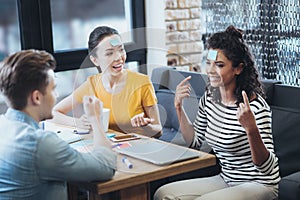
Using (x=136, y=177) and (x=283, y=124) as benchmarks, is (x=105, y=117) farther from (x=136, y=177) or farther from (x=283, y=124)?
(x=283, y=124)

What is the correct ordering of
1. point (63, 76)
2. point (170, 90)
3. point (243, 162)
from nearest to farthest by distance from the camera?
point (243, 162) < point (170, 90) < point (63, 76)

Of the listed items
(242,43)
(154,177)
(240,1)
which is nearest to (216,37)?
(242,43)

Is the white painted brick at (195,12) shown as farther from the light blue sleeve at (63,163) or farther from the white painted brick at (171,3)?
the light blue sleeve at (63,163)

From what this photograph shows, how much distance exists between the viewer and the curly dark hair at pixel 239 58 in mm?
2402

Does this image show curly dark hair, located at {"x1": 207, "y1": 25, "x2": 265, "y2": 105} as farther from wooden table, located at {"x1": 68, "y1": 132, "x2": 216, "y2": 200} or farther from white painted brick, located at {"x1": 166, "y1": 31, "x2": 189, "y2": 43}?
white painted brick, located at {"x1": 166, "y1": 31, "x2": 189, "y2": 43}

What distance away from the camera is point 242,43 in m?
2.43

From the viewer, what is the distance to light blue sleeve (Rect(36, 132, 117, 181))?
68.5 inches

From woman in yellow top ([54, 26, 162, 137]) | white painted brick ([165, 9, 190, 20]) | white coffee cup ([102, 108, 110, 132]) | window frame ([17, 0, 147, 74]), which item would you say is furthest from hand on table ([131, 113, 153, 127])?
white painted brick ([165, 9, 190, 20])

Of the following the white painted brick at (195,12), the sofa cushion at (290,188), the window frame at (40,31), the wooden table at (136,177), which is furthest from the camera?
the white painted brick at (195,12)

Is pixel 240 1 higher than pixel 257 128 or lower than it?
higher

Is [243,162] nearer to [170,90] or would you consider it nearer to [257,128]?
[257,128]

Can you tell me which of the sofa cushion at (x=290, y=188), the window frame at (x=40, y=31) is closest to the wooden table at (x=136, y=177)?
the sofa cushion at (x=290, y=188)

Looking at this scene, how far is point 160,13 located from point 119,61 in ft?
5.26

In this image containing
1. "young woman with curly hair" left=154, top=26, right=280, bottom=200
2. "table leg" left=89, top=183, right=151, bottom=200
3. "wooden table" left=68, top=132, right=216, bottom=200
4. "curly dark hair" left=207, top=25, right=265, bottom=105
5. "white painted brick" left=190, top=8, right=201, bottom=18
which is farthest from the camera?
"white painted brick" left=190, top=8, right=201, bottom=18
